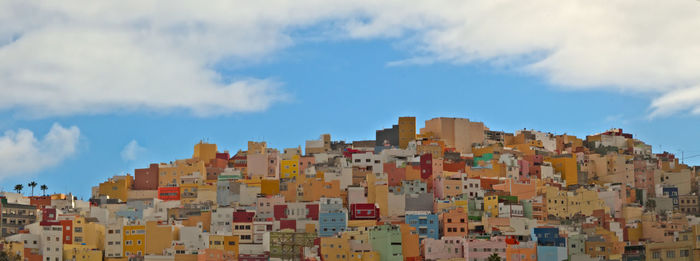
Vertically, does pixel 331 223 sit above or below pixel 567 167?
below

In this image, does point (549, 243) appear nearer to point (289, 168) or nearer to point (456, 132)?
point (289, 168)

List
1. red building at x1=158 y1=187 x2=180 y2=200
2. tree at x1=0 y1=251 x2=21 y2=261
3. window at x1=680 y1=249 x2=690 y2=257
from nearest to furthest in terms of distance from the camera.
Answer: window at x1=680 y1=249 x2=690 y2=257, tree at x1=0 y1=251 x2=21 y2=261, red building at x1=158 y1=187 x2=180 y2=200

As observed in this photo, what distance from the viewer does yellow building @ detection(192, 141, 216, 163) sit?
62562 millimetres

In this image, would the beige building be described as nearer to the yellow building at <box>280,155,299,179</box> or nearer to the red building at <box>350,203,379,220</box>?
the yellow building at <box>280,155,299,179</box>

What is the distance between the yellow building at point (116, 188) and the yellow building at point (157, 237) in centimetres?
1041

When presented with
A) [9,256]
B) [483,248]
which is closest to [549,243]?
[483,248]

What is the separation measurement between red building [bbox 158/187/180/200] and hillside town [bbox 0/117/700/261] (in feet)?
0.22

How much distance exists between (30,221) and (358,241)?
16.3m

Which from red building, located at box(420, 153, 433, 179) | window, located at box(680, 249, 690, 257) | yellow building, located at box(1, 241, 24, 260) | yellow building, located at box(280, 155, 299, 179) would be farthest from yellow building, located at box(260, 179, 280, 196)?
window, located at box(680, 249, 690, 257)

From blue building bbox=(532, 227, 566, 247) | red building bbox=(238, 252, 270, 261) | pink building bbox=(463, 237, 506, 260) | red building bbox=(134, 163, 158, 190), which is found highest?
red building bbox=(134, 163, 158, 190)

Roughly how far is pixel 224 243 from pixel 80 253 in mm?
5782

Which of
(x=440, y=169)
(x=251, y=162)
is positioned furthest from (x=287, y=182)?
(x=440, y=169)

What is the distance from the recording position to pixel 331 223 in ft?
160

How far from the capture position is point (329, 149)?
64.1m
